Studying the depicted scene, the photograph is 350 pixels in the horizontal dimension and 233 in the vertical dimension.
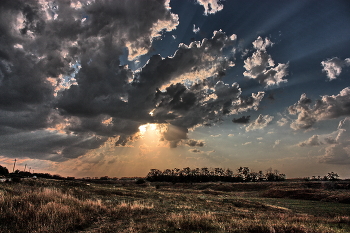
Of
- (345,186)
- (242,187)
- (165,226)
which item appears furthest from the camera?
(242,187)

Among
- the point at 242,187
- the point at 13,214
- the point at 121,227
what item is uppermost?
the point at 13,214

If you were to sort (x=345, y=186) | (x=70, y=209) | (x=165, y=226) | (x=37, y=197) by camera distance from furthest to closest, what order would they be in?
(x=345, y=186), (x=37, y=197), (x=70, y=209), (x=165, y=226)

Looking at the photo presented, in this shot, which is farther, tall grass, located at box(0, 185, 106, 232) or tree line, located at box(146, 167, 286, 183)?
tree line, located at box(146, 167, 286, 183)

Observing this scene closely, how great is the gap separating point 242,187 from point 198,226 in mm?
87038

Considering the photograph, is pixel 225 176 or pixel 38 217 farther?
pixel 225 176

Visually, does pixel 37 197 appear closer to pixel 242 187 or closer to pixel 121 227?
pixel 121 227

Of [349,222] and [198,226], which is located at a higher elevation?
[198,226]

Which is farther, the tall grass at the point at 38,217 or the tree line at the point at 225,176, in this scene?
the tree line at the point at 225,176

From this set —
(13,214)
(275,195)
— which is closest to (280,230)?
(13,214)

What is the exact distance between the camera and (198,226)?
10414 mm

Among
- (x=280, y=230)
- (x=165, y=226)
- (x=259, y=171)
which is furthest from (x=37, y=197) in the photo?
(x=259, y=171)

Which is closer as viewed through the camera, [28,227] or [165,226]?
[28,227]

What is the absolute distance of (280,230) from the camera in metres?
9.67

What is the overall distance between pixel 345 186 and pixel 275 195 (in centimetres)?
3573
